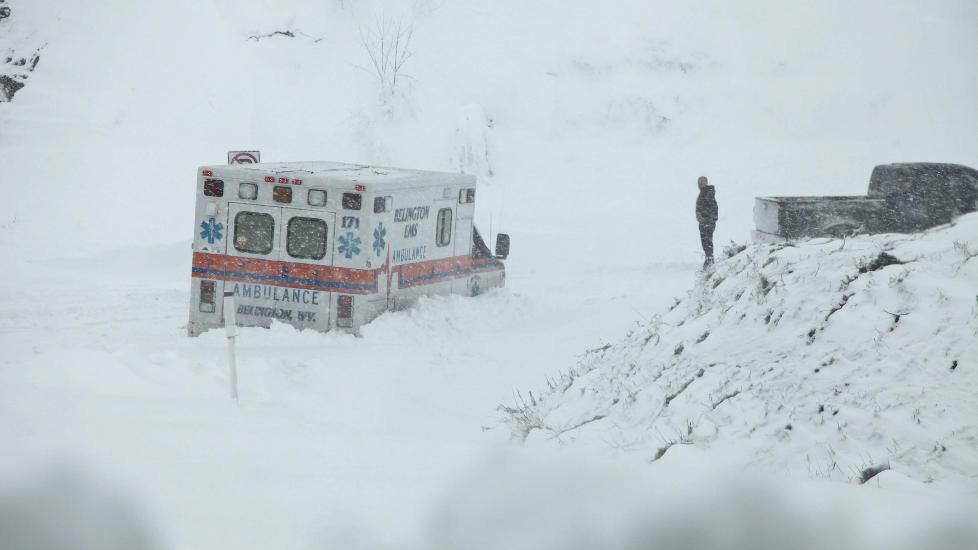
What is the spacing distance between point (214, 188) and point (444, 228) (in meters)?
3.10

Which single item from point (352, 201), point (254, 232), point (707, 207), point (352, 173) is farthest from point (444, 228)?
point (707, 207)

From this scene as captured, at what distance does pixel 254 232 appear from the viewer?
457 inches

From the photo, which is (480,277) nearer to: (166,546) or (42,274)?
(42,274)

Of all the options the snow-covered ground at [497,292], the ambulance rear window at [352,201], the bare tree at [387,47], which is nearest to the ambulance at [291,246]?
the ambulance rear window at [352,201]

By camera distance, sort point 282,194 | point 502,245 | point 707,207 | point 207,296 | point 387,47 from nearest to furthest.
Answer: point 282,194, point 207,296, point 502,245, point 707,207, point 387,47

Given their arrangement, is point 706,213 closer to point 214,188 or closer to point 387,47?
point 214,188

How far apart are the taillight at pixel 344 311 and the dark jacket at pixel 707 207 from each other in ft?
23.8

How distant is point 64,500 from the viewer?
423 centimetres

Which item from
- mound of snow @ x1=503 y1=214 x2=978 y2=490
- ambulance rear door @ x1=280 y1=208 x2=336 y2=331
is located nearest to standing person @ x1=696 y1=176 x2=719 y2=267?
ambulance rear door @ x1=280 y1=208 x2=336 y2=331

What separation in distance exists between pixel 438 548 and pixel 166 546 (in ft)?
3.58

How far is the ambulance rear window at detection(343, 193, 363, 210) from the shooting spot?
11.4 metres

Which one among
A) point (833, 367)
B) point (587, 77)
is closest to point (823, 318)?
point (833, 367)

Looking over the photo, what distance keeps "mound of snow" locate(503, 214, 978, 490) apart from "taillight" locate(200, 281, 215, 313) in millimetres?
5048

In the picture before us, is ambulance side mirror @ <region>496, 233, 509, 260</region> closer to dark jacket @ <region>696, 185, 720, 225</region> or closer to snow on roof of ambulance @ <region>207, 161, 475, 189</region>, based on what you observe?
snow on roof of ambulance @ <region>207, 161, 475, 189</region>
